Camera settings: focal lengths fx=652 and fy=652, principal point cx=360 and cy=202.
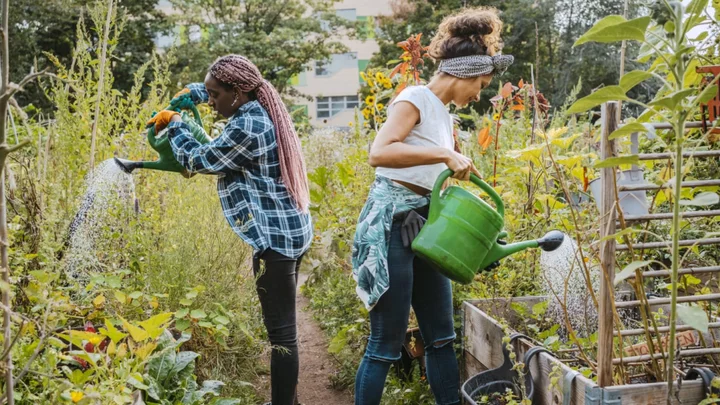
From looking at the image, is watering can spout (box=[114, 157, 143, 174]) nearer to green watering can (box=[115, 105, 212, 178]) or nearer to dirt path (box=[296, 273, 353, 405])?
green watering can (box=[115, 105, 212, 178])

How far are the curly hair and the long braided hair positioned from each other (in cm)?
57

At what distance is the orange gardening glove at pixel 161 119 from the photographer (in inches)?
86.4

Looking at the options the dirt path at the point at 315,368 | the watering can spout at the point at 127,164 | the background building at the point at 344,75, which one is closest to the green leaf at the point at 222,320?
the watering can spout at the point at 127,164

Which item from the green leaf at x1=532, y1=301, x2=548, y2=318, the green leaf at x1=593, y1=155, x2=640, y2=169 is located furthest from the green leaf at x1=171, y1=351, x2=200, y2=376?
the green leaf at x1=593, y1=155, x2=640, y2=169

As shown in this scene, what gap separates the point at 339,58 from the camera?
1141 inches

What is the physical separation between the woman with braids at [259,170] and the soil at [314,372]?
0.76 m

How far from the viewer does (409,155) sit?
1812 millimetres

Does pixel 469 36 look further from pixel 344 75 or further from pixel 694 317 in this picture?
pixel 344 75

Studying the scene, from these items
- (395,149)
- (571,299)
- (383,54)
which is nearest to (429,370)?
(571,299)

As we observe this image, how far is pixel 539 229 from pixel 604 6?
15331 millimetres

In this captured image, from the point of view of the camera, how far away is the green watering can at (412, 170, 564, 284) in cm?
176

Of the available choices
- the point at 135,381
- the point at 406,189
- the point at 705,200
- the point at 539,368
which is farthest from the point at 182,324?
the point at 705,200

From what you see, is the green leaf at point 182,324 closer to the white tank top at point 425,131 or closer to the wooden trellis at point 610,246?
the white tank top at point 425,131

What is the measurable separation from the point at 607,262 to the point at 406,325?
698mm
